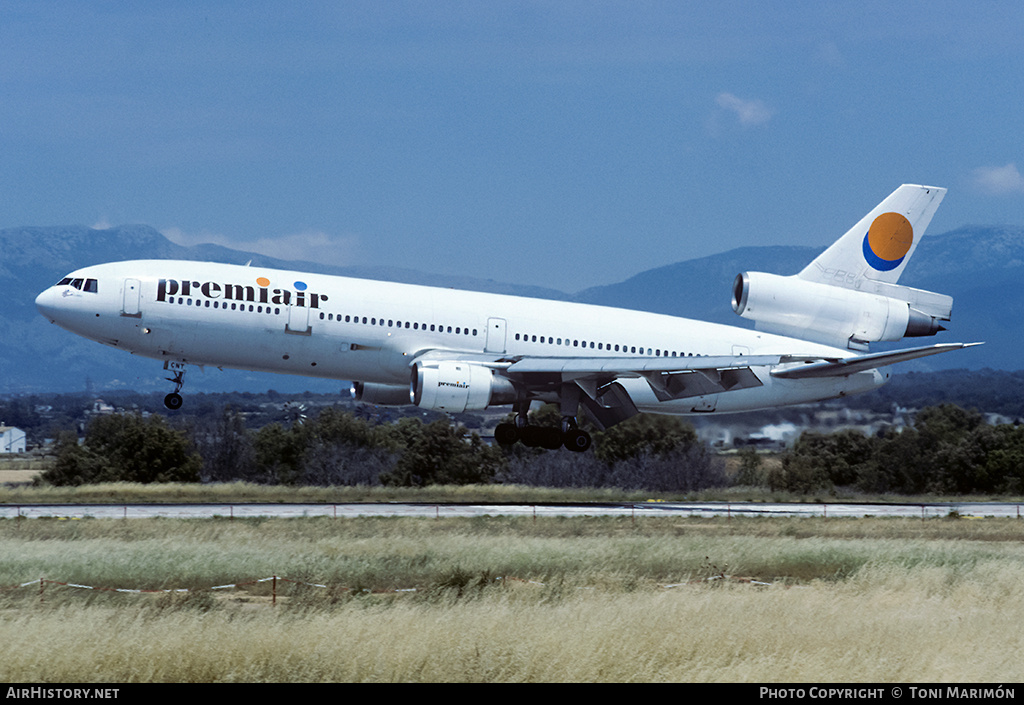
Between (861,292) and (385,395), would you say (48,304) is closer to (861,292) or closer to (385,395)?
(385,395)

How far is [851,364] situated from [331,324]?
19.8 metres

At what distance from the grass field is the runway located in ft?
16.8

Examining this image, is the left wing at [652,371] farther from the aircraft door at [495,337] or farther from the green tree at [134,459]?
the green tree at [134,459]

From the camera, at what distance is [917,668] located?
1600 centimetres

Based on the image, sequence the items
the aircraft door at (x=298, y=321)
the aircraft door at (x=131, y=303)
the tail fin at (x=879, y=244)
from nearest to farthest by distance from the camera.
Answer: the aircraft door at (x=131, y=303) → the aircraft door at (x=298, y=321) → the tail fin at (x=879, y=244)

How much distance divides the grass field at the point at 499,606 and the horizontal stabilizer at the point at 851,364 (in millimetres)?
6837

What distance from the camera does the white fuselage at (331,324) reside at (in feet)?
130

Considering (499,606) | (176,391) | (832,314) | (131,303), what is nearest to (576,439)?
(832,314)

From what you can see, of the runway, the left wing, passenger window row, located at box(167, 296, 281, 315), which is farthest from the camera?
the runway

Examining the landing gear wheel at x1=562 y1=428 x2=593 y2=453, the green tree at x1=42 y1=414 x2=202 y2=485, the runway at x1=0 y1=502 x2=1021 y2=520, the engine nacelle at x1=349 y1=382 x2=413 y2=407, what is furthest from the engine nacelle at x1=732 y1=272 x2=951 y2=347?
the green tree at x1=42 y1=414 x2=202 y2=485

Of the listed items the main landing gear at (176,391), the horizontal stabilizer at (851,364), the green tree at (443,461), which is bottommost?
the green tree at (443,461)

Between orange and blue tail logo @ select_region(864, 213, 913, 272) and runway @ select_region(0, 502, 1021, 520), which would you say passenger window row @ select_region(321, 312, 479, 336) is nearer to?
runway @ select_region(0, 502, 1021, 520)

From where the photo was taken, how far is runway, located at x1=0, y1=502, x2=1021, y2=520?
43688 mm

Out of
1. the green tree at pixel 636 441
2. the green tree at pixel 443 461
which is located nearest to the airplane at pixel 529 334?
the green tree at pixel 636 441
